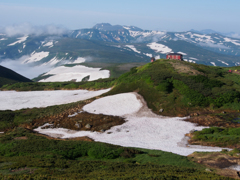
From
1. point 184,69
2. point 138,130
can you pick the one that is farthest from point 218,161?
point 184,69

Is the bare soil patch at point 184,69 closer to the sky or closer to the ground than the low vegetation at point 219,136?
closer to the sky

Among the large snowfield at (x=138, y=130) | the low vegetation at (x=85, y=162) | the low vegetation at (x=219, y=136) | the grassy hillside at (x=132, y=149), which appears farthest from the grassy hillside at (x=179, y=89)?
the low vegetation at (x=85, y=162)

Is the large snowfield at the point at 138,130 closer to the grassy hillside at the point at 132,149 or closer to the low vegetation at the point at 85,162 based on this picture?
the grassy hillside at the point at 132,149

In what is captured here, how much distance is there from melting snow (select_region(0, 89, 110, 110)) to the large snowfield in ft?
35.8

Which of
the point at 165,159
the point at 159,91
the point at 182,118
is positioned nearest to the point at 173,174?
the point at 165,159

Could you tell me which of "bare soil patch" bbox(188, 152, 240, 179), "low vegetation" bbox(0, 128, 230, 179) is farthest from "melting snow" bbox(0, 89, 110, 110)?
"bare soil patch" bbox(188, 152, 240, 179)

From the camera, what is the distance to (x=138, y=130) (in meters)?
35.1

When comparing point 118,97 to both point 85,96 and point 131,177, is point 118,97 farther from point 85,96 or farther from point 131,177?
point 131,177

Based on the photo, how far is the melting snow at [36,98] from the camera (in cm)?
5377

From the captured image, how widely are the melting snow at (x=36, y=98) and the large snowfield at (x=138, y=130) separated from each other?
35.8 ft

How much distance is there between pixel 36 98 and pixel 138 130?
33.5 metres

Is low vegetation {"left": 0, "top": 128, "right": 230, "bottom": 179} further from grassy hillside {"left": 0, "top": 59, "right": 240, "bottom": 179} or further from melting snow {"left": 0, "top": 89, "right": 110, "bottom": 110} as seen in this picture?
melting snow {"left": 0, "top": 89, "right": 110, "bottom": 110}

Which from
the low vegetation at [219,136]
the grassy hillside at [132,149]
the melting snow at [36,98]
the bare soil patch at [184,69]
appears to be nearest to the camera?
the grassy hillside at [132,149]

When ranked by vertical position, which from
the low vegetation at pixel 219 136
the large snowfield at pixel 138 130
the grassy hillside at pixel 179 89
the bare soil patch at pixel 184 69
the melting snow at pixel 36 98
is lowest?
the melting snow at pixel 36 98
